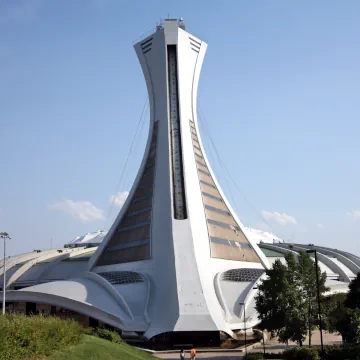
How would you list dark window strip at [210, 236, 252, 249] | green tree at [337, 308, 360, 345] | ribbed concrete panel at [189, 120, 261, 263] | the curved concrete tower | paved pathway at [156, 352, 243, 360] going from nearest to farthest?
green tree at [337, 308, 360, 345], paved pathway at [156, 352, 243, 360], the curved concrete tower, dark window strip at [210, 236, 252, 249], ribbed concrete panel at [189, 120, 261, 263]

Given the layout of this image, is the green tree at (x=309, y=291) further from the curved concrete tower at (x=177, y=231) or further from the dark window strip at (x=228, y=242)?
the dark window strip at (x=228, y=242)

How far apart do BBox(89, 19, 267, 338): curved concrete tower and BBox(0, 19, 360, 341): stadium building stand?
0.10 metres

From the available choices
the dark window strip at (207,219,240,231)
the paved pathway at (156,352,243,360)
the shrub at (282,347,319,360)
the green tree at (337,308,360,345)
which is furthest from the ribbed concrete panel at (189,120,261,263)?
the shrub at (282,347,319,360)

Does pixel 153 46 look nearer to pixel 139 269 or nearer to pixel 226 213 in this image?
pixel 226 213

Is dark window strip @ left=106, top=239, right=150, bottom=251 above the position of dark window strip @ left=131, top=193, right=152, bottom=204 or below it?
below

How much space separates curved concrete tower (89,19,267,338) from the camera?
126ft

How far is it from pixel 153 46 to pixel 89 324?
28.0 m

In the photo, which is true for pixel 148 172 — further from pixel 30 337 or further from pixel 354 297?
pixel 30 337

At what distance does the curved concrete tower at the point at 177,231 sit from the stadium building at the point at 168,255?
10 cm

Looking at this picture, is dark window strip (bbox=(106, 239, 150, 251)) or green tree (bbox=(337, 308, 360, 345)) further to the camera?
dark window strip (bbox=(106, 239, 150, 251))

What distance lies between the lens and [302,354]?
27562 mm

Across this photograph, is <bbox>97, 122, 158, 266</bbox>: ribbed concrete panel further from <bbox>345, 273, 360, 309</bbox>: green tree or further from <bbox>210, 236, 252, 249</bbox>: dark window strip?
<bbox>345, 273, 360, 309</bbox>: green tree

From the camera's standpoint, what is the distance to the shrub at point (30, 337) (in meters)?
14.4

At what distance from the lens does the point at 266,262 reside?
49062 mm
